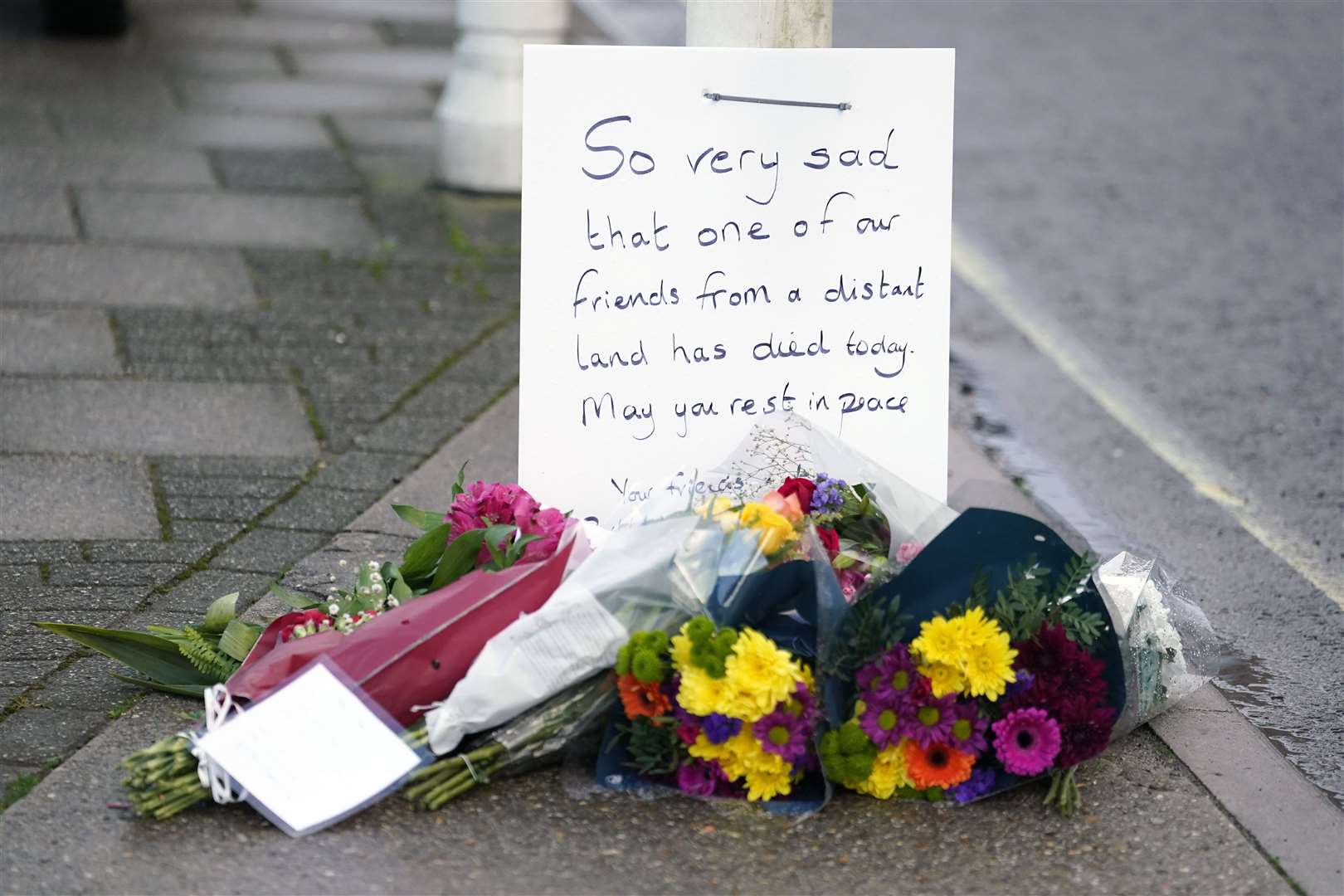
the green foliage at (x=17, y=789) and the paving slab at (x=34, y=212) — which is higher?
the paving slab at (x=34, y=212)

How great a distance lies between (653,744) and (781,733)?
8.4 inches

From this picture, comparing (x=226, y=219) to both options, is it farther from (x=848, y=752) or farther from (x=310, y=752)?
(x=848, y=752)

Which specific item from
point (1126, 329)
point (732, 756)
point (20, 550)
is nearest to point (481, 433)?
point (20, 550)

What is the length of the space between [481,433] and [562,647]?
71.8 inches

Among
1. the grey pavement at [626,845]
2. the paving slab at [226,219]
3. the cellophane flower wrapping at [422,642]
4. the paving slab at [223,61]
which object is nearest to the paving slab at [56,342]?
the paving slab at [226,219]

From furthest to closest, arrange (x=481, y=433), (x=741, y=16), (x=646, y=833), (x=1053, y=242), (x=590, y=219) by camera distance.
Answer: (x=1053, y=242) < (x=481, y=433) < (x=741, y=16) < (x=590, y=219) < (x=646, y=833)

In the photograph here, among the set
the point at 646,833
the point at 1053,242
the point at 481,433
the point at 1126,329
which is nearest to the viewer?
the point at 646,833

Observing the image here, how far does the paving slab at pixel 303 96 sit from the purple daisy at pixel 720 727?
556 cm

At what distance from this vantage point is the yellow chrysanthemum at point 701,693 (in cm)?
244

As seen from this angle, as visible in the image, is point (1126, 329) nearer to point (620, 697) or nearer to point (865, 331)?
point (865, 331)

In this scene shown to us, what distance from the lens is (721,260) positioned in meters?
3.11

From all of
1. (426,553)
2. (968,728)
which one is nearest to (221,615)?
(426,553)

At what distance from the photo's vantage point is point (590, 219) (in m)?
3.04

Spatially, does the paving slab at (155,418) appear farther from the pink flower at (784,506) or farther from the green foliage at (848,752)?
the green foliage at (848,752)
